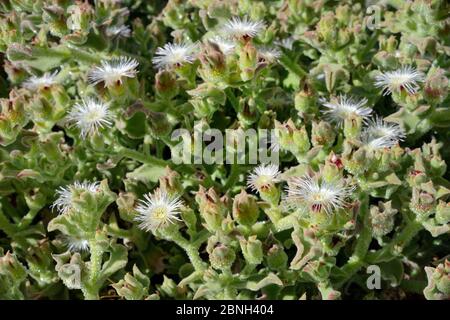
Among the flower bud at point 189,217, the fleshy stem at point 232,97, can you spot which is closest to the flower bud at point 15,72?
the fleshy stem at point 232,97

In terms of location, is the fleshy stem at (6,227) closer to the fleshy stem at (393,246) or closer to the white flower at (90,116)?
the white flower at (90,116)

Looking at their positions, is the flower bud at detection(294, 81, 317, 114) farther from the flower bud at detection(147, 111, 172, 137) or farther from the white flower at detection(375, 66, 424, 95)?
the flower bud at detection(147, 111, 172, 137)

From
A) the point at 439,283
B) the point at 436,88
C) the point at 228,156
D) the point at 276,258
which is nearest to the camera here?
the point at 439,283

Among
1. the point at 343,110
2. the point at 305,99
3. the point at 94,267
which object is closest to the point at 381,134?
the point at 343,110

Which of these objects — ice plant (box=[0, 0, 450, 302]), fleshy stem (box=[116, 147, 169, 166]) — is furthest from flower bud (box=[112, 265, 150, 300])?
fleshy stem (box=[116, 147, 169, 166])

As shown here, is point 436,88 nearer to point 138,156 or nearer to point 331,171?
point 331,171
